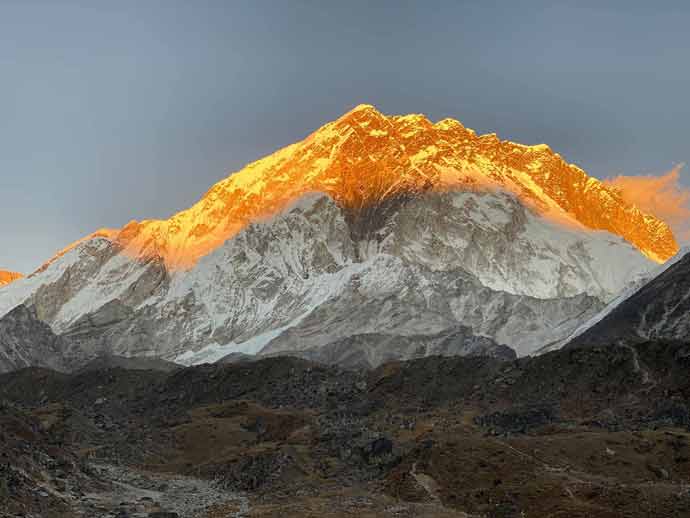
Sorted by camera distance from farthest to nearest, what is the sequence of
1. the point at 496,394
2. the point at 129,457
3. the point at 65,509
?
the point at 496,394, the point at 129,457, the point at 65,509

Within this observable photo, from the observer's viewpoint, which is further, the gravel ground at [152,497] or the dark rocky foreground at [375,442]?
the gravel ground at [152,497]

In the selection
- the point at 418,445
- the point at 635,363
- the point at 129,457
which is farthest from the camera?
the point at 635,363

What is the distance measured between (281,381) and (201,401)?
47.7 ft

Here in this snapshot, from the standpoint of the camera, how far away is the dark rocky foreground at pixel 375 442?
247ft

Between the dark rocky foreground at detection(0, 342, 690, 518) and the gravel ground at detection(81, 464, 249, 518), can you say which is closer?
the dark rocky foreground at detection(0, 342, 690, 518)

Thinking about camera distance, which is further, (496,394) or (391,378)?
(391,378)

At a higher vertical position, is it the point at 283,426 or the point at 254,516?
the point at 283,426

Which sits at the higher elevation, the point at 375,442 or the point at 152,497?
the point at 375,442

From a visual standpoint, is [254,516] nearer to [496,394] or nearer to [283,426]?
[283,426]

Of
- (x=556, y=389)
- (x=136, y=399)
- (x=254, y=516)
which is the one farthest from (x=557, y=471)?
(x=136, y=399)

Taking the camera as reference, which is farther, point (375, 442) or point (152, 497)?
point (375, 442)

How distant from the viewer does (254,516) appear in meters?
75.7

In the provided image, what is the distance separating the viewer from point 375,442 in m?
102

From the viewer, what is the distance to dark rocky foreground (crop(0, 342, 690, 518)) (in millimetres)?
75188
